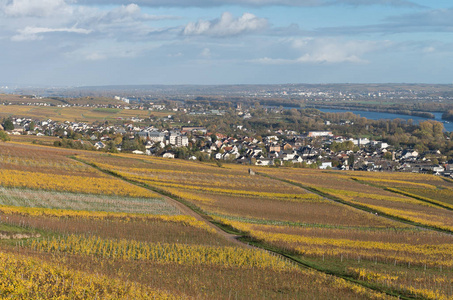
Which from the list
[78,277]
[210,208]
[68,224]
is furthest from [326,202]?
[78,277]

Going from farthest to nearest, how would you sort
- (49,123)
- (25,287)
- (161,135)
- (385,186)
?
(49,123), (161,135), (385,186), (25,287)

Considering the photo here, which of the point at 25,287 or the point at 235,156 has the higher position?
the point at 25,287

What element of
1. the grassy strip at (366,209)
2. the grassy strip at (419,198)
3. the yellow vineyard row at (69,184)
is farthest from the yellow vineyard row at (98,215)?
the grassy strip at (419,198)

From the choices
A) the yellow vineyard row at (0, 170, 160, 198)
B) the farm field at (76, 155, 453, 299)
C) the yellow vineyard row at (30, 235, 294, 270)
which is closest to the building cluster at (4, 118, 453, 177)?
the farm field at (76, 155, 453, 299)

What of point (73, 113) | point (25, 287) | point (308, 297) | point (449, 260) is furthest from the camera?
point (73, 113)

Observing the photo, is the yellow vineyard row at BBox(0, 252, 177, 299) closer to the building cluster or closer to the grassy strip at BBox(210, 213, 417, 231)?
the grassy strip at BBox(210, 213, 417, 231)

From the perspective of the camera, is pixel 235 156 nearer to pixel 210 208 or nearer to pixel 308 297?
pixel 210 208

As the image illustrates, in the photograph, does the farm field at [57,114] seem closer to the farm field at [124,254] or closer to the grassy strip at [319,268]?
the farm field at [124,254]
